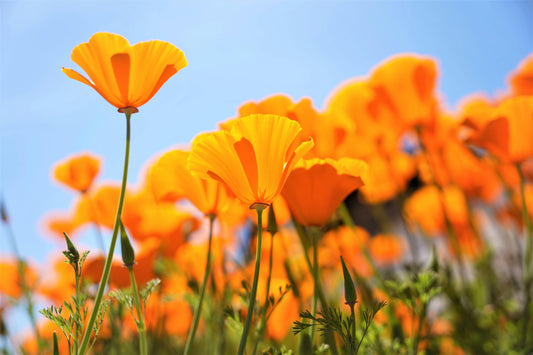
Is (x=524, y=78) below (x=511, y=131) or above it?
above

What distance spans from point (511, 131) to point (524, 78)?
80 centimetres

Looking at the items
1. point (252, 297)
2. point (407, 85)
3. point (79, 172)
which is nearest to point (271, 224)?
point (252, 297)

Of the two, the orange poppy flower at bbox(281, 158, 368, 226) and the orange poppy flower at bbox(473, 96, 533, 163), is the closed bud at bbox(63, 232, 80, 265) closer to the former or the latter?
the orange poppy flower at bbox(281, 158, 368, 226)

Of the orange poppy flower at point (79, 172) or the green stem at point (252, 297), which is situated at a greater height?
the orange poppy flower at point (79, 172)

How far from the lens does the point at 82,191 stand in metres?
1.24

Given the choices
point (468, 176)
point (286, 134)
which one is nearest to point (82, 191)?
point (286, 134)

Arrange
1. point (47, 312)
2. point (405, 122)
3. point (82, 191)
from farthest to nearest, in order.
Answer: point (405, 122) → point (82, 191) → point (47, 312)

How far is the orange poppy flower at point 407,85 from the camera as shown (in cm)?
146

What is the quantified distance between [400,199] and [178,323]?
3.23ft

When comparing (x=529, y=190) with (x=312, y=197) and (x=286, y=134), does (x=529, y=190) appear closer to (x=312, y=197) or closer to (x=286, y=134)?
(x=312, y=197)

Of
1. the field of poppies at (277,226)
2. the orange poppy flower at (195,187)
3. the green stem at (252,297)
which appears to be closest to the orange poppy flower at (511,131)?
the field of poppies at (277,226)

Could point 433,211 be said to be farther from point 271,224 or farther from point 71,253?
point 71,253

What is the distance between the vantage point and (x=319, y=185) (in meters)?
0.79

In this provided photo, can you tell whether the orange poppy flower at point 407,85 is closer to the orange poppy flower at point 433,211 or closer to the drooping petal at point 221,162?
the orange poppy flower at point 433,211
